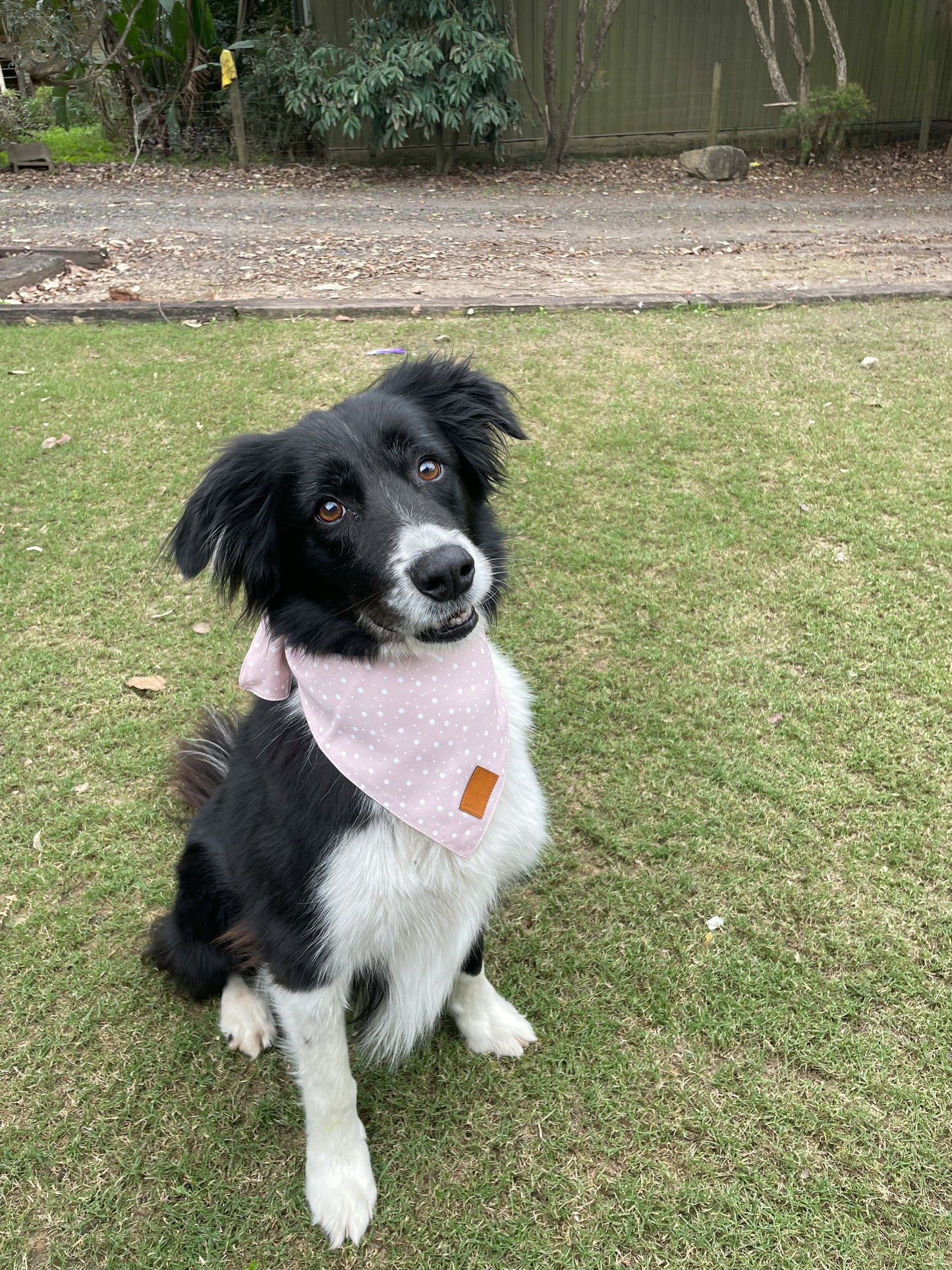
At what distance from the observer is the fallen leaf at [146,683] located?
3.65 meters

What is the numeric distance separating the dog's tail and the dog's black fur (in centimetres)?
50

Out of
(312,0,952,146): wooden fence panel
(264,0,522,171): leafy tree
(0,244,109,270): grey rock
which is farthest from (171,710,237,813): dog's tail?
(312,0,952,146): wooden fence panel

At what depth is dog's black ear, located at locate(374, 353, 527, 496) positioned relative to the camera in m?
2.37

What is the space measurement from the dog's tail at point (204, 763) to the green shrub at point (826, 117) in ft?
47.4

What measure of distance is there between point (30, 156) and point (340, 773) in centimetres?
1487

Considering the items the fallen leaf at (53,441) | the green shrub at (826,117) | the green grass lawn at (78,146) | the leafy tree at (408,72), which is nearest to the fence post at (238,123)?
the leafy tree at (408,72)

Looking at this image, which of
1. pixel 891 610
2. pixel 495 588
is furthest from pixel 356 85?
pixel 495 588

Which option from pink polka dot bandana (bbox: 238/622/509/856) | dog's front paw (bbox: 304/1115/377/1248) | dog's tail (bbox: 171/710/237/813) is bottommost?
dog's front paw (bbox: 304/1115/377/1248)

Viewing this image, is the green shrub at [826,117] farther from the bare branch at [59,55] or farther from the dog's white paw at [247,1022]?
the dog's white paw at [247,1022]

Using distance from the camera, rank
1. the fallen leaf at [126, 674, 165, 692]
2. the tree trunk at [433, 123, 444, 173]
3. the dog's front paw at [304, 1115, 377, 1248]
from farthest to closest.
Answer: the tree trunk at [433, 123, 444, 173] < the fallen leaf at [126, 674, 165, 692] < the dog's front paw at [304, 1115, 377, 1248]

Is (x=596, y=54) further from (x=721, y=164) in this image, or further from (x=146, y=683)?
(x=146, y=683)

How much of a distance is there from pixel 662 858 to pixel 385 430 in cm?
173

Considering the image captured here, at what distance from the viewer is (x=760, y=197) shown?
40.3 feet

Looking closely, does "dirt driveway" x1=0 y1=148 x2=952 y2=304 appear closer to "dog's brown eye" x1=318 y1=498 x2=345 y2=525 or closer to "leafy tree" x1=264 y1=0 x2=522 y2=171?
"leafy tree" x1=264 y1=0 x2=522 y2=171
